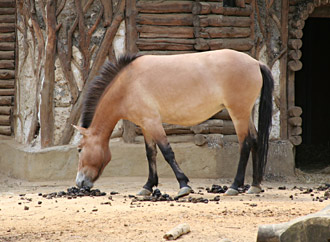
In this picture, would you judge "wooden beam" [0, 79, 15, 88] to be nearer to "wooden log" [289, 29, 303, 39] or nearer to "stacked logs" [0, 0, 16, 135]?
"stacked logs" [0, 0, 16, 135]

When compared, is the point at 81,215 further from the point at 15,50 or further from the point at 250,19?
the point at 15,50

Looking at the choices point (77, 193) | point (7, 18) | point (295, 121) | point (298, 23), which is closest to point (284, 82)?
point (295, 121)

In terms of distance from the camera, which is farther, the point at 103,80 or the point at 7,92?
the point at 7,92

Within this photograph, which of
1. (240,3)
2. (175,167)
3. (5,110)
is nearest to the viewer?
(175,167)

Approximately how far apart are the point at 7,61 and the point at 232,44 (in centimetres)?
442

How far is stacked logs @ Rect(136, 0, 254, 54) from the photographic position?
8734 mm

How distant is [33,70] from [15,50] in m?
0.88

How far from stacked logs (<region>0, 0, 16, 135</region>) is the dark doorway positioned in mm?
7090

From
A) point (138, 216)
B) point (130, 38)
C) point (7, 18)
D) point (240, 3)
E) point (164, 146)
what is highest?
point (240, 3)

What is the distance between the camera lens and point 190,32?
8828 mm

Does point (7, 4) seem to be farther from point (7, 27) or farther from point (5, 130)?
point (5, 130)

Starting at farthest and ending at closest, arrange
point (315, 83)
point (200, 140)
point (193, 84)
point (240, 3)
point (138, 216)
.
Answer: point (315, 83)
point (240, 3)
point (200, 140)
point (193, 84)
point (138, 216)

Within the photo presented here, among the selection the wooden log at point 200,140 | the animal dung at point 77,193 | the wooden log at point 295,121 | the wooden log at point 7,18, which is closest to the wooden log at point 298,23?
the wooden log at point 295,121

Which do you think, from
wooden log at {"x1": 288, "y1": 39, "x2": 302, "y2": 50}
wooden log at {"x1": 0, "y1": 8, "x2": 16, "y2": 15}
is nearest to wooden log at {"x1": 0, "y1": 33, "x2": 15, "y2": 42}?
wooden log at {"x1": 0, "y1": 8, "x2": 16, "y2": 15}
